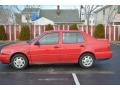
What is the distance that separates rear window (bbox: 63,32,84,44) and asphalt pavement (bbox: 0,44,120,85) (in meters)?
1.07

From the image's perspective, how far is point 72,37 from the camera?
35.6ft

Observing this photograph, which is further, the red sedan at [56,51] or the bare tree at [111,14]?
the bare tree at [111,14]

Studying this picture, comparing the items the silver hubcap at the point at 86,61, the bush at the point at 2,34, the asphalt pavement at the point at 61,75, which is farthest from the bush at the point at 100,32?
the silver hubcap at the point at 86,61

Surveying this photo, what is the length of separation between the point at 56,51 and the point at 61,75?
4.76 feet

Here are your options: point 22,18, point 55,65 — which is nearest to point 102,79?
point 55,65

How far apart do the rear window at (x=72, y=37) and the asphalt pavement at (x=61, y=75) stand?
1066mm

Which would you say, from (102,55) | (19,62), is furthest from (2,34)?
(102,55)

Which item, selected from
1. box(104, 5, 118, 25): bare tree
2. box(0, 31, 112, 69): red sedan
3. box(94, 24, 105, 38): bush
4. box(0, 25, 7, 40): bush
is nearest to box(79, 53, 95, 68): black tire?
box(0, 31, 112, 69): red sedan

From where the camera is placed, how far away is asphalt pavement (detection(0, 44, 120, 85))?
8.27 m

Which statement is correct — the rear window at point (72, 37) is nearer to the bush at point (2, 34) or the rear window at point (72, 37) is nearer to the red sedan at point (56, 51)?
the red sedan at point (56, 51)

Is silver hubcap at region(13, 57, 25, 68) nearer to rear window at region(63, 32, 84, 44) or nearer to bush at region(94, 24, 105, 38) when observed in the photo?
rear window at region(63, 32, 84, 44)

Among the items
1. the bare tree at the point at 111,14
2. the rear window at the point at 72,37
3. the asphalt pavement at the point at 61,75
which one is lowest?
the asphalt pavement at the point at 61,75

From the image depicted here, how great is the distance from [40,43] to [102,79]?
3.03 m

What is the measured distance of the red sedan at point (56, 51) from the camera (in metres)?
10.6
